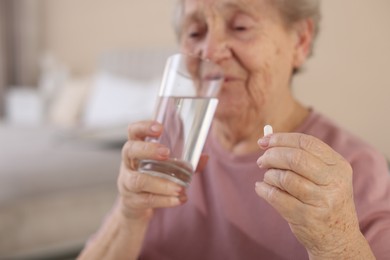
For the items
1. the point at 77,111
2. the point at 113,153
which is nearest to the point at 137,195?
the point at 113,153

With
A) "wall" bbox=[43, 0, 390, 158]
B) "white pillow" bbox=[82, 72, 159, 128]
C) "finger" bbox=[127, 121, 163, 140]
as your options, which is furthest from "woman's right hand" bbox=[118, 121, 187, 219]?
"white pillow" bbox=[82, 72, 159, 128]

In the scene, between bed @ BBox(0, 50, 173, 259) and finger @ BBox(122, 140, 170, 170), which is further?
bed @ BBox(0, 50, 173, 259)

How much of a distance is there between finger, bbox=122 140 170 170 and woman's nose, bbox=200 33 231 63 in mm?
212

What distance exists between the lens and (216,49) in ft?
2.80

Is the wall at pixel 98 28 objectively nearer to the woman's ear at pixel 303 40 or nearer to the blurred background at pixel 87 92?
the blurred background at pixel 87 92

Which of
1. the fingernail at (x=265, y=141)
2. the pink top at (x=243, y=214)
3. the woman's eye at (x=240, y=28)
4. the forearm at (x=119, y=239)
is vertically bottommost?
the forearm at (x=119, y=239)

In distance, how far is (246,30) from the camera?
859 mm

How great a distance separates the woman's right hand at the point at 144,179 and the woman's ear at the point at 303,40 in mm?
333

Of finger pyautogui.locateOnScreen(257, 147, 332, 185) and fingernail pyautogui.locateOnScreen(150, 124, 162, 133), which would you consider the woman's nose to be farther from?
finger pyautogui.locateOnScreen(257, 147, 332, 185)

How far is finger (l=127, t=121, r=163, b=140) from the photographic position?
0.78 metres

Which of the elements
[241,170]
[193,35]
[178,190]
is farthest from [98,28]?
[178,190]

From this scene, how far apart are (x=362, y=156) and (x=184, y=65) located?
342mm

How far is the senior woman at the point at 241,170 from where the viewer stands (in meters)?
0.73

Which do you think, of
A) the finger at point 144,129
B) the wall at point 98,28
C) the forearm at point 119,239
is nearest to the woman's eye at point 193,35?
the finger at point 144,129
